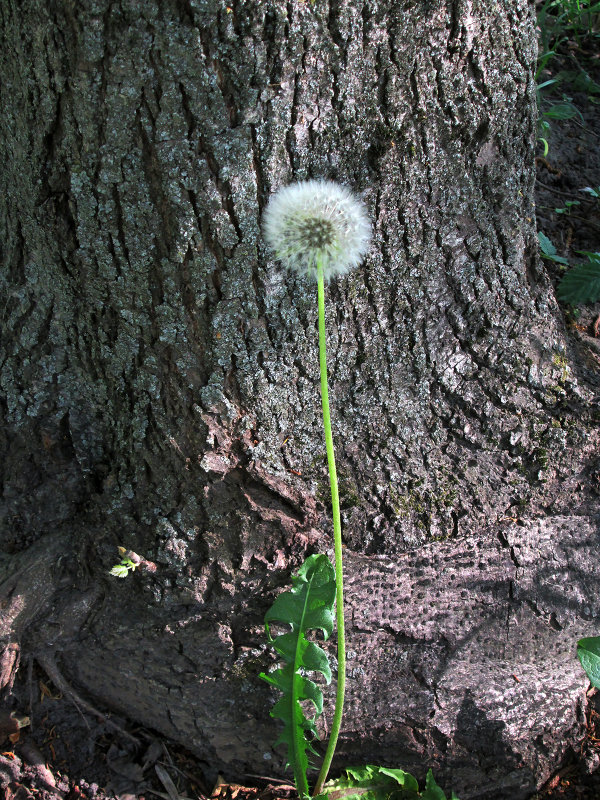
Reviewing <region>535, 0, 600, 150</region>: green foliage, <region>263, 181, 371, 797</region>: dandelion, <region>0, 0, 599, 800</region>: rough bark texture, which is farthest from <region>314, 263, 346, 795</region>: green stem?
<region>535, 0, 600, 150</region>: green foliage

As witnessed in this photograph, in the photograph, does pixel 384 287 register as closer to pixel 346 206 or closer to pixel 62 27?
pixel 346 206

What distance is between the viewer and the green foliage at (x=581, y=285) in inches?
81.6

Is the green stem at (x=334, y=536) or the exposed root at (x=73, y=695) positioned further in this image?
the exposed root at (x=73, y=695)

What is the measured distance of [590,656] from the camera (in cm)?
157

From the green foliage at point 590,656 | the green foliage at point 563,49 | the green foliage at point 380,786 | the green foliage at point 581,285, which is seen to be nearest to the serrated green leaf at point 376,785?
the green foliage at point 380,786

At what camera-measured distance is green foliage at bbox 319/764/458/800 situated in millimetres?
1527

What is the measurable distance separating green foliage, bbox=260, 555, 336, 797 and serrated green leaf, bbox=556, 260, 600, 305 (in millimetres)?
1269

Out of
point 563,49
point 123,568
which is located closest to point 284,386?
point 123,568

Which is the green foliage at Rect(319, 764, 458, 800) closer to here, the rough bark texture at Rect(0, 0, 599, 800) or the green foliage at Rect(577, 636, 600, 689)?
the rough bark texture at Rect(0, 0, 599, 800)

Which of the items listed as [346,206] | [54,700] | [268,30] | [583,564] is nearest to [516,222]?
[346,206]

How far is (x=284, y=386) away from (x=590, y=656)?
104 cm

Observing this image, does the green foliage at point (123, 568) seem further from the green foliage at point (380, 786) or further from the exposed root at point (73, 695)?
the green foliage at point (380, 786)

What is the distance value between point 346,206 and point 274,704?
1.28 m

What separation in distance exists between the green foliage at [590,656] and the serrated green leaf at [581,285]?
1096mm
